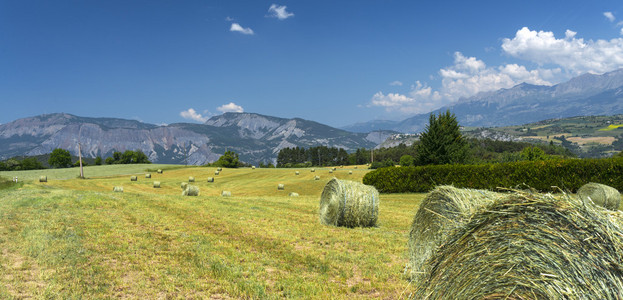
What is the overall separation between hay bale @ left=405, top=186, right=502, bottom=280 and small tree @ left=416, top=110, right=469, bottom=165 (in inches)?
1270

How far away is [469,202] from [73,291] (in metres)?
8.69

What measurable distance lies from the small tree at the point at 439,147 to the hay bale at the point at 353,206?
27147mm

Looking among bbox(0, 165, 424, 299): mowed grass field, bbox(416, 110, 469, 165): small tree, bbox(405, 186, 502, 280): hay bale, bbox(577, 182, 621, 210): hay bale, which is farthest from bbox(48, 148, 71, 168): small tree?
bbox(577, 182, 621, 210): hay bale

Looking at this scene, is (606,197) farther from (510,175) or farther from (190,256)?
(190,256)

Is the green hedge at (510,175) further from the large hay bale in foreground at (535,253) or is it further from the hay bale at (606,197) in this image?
the large hay bale in foreground at (535,253)

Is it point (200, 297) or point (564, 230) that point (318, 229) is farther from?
point (564, 230)

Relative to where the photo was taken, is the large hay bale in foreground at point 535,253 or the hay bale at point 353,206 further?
the hay bale at point 353,206

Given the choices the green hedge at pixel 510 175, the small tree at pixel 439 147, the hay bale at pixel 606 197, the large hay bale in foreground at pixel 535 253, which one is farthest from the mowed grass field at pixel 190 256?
the small tree at pixel 439 147

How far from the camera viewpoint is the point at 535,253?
3662mm

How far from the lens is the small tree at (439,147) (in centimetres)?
3888

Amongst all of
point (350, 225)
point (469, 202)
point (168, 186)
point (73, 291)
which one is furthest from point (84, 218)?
point (168, 186)

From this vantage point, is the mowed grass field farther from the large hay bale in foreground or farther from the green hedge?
the green hedge

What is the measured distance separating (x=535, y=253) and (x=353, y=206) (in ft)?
34.4

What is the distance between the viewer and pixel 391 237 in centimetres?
1198
